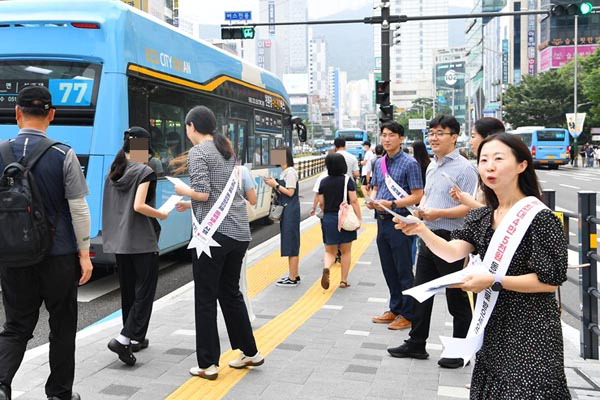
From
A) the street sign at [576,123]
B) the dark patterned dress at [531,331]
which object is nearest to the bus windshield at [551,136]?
the street sign at [576,123]

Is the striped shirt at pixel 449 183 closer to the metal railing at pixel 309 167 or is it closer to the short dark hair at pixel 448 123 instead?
the short dark hair at pixel 448 123

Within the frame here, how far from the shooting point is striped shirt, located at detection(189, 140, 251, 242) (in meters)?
4.26

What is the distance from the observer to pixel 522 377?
2.35m

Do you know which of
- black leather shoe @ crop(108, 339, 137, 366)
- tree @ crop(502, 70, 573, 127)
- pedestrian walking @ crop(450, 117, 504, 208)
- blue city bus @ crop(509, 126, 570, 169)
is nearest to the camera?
pedestrian walking @ crop(450, 117, 504, 208)

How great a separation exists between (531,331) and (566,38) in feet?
230

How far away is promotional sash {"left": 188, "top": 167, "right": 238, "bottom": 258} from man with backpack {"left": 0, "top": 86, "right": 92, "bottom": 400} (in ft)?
2.61

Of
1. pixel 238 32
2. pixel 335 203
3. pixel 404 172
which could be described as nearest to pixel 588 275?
pixel 404 172

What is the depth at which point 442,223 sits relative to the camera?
15.4 ft

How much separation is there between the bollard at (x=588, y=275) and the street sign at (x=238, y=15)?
1503 centimetres

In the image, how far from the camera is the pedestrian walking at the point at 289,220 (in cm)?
767

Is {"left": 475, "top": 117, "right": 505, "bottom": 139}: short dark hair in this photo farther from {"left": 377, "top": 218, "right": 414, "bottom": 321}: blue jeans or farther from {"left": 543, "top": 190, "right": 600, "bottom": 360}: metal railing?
{"left": 377, "top": 218, "right": 414, "bottom": 321}: blue jeans

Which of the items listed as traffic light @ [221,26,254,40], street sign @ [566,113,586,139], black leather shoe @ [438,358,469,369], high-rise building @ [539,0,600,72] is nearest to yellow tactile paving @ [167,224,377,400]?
black leather shoe @ [438,358,469,369]

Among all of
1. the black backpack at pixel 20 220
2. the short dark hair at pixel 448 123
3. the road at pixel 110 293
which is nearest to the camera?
the black backpack at pixel 20 220

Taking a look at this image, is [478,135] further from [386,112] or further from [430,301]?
[386,112]
